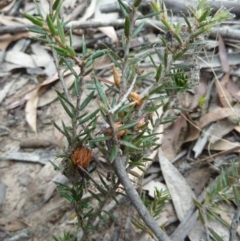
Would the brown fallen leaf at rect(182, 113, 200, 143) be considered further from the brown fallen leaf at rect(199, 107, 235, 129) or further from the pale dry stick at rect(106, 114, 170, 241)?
the pale dry stick at rect(106, 114, 170, 241)

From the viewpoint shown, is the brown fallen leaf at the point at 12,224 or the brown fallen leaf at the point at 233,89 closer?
the brown fallen leaf at the point at 12,224

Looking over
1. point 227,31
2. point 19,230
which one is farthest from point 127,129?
point 227,31

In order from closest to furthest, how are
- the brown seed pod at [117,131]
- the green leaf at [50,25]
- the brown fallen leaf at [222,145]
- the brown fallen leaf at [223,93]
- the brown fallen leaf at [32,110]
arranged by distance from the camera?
1. the green leaf at [50,25]
2. the brown seed pod at [117,131]
3. the brown fallen leaf at [222,145]
4. the brown fallen leaf at [223,93]
5. the brown fallen leaf at [32,110]

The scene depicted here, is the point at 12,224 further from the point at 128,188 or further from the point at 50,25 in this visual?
the point at 50,25

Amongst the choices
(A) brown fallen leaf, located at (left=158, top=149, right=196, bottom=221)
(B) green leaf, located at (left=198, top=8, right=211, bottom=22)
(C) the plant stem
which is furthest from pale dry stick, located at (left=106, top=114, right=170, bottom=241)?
(A) brown fallen leaf, located at (left=158, top=149, right=196, bottom=221)

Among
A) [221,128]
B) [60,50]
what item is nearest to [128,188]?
[60,50]

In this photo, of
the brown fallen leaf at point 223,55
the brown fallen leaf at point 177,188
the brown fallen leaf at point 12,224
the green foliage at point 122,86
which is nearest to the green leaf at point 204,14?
the green foliage at point 122,86

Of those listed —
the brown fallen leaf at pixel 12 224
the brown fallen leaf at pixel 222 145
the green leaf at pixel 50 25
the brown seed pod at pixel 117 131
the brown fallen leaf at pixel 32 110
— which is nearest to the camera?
the green leaf at pixel 50 25

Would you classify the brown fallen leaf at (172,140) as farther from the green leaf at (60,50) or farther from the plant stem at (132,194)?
the green leaf at (60,50)

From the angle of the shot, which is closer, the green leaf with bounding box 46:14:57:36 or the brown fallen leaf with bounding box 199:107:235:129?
the green leaf with bounding box 46:14:57:36

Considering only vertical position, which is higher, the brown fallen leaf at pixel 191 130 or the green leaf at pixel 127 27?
the green leaf at pixel 127 27
